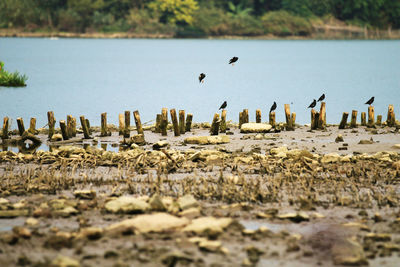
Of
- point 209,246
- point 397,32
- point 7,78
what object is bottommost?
point 209,246

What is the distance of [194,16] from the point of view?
12469 cm

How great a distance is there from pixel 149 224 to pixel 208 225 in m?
0.91

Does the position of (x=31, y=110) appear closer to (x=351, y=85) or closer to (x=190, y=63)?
(x=351, y=85)

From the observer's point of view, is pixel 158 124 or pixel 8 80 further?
pixel 8 80

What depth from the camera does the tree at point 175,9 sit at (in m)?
122

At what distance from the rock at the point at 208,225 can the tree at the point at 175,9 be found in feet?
367

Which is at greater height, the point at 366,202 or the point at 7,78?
the point at 7,78

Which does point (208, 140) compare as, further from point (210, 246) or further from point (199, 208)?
point (210, 246)

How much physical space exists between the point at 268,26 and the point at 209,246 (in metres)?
119

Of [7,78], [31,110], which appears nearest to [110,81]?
[7,78]

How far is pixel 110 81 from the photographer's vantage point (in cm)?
5619

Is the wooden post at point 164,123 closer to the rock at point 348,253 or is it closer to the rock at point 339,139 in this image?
the rock at point 339,139

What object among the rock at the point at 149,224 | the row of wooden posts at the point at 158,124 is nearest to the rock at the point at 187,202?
the rock at the point at 149,224

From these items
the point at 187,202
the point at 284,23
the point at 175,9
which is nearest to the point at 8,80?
→ the point at 187,202
